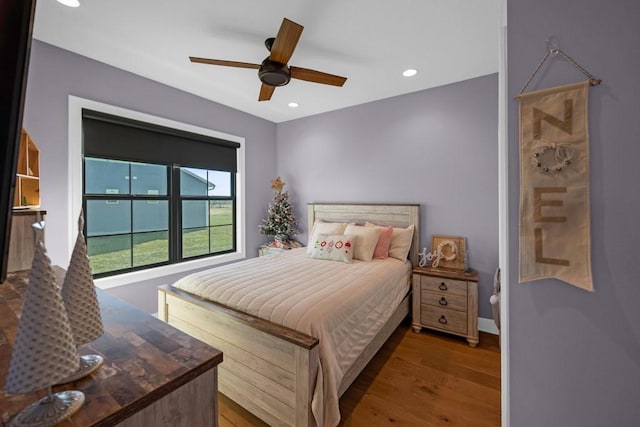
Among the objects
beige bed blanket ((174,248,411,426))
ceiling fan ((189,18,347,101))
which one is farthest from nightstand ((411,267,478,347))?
ceiling fan ((189,18,347,101))

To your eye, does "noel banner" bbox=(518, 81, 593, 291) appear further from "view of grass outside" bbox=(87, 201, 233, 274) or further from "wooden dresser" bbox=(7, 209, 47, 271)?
"view of grass outside" bbox=(87, 201, 233, 274)

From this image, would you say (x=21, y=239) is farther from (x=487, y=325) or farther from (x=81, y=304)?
(x=487, y=325)

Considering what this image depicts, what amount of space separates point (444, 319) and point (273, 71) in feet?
9.05

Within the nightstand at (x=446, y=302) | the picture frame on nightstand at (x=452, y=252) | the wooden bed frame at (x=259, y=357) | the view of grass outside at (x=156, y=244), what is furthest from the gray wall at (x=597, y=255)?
the view of grass outside at (x=156, y=244)

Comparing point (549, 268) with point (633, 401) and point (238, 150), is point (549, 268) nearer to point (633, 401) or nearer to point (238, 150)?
point (633, 401)

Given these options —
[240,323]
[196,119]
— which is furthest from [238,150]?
[240,323]

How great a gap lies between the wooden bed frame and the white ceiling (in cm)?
205

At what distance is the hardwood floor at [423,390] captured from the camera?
5.58 ft

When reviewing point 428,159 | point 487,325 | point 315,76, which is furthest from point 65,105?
point 487,325

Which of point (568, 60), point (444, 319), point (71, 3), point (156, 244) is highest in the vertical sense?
point (71, 3)

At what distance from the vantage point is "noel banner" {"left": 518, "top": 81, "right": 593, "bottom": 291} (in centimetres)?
98

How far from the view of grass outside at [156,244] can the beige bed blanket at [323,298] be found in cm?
115

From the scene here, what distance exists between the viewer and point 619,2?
0.92 metres

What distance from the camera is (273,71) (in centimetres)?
202
